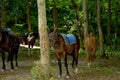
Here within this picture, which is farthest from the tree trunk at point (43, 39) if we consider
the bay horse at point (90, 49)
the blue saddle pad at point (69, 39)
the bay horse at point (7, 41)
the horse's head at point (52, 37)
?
the bay horse at point (90, 49)

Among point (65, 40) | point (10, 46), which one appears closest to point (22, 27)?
point (10, 46)

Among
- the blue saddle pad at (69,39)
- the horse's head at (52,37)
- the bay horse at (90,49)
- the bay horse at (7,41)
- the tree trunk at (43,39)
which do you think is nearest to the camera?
the tree trunk at (43,39)

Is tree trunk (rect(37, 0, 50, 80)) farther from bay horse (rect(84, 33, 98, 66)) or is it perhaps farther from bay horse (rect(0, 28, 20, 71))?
bay horse (rect(84, 33, 98, 66))

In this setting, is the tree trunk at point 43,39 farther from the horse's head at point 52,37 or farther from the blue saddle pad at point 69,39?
the blue saddle pad at point 69,39

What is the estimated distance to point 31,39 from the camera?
24.0 meters

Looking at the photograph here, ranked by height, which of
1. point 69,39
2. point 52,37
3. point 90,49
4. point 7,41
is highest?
point 52,37

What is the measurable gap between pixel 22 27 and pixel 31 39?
18195 millimetres

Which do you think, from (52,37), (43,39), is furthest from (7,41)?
(43,39)

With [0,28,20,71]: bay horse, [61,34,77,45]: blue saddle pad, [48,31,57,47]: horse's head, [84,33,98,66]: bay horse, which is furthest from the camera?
[84,33,98,66]: bay horse

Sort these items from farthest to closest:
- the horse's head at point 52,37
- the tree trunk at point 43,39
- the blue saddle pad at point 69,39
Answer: the blue saddle pad at point 69,39 → the horse's head at point 52,37 → the tree trunk at point 43,39

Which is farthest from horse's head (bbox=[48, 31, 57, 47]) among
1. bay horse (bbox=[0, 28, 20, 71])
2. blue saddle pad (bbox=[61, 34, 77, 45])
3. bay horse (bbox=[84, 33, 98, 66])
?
bay horse (bbox=[84, 33, 98, 66])

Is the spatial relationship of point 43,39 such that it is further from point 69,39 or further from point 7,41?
point 7,41

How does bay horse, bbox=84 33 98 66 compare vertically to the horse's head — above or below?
below

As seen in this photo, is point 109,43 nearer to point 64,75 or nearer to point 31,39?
point 31,39
